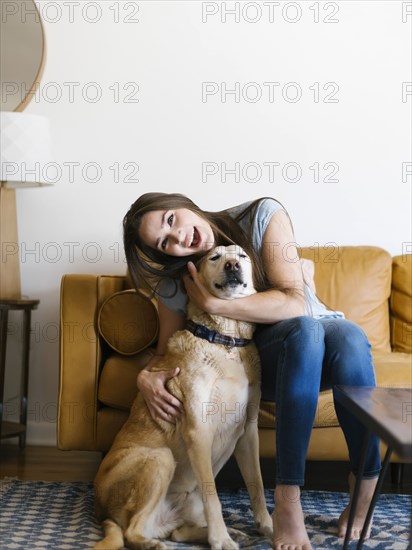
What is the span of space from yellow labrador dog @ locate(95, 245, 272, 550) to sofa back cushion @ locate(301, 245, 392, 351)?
907mm

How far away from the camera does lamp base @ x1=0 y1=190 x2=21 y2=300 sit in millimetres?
3000

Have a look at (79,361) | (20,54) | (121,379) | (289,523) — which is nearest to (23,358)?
(79,361)

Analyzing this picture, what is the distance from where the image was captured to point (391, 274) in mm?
2932

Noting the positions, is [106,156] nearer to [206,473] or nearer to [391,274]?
[391,274]

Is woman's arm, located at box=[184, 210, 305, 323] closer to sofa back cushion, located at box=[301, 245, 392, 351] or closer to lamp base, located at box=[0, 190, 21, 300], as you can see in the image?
sofa back cushion, located at box=[301, 245, 392, 351]

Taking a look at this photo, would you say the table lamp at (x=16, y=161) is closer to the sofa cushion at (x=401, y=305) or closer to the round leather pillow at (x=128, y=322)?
the round leather pillow at (x=128, y=322)

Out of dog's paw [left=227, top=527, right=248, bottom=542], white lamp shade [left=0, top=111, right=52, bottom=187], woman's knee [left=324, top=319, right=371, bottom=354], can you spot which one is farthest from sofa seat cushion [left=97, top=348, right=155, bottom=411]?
white lamp shade [left=0, top=111, right=52, bottom=187]

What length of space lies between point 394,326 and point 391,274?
0.67 ft

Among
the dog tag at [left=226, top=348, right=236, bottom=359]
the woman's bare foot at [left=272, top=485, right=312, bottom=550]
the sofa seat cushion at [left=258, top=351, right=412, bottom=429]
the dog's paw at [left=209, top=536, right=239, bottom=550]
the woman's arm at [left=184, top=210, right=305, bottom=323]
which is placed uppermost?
the woman's arm at [left=184, top=210, right=305, bottom=323]

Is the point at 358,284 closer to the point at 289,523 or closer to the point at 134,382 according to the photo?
the point at 134,382

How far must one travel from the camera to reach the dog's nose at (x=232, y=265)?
74.0 inches

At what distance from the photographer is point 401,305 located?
288cm

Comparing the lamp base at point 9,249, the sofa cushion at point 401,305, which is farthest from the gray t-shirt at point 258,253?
the lamp base at point 9,249

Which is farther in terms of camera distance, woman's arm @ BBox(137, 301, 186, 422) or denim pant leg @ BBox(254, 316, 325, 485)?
woman's arm @ BBox(137, 301, 186, 422)
